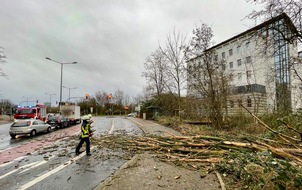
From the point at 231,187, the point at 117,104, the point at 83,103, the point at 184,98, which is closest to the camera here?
the point at 231,187

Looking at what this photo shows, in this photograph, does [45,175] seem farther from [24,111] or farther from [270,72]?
[24,111]

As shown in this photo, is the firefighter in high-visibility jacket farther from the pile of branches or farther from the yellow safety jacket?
the pile of branches

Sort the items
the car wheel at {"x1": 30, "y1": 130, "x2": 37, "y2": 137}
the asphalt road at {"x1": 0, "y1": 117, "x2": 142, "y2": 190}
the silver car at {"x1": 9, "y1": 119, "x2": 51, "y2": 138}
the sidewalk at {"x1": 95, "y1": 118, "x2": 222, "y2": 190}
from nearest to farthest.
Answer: the sidewalk at {"x1": 95, "y1": 118, "x2": 222, "y2": 190} < the asphalt road at {"x1": 0, "y1": 117, "x2": 142, "y2": 190} < the silver car at {"x1": 9, "y1": 119, "x2": 51, "y2": 138} < the car wheel at {"x1": 30, "y1": 130, "x2": 37, "y2": 137}

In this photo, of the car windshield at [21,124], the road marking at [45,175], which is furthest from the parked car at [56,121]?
the road marking at [45,175]

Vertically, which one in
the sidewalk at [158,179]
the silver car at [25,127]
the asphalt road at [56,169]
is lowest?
the asphalt road at [56,169]

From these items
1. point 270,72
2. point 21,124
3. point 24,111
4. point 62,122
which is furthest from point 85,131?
point 24,111

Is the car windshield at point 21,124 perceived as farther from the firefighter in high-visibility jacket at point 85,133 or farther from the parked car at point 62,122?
the firefighter in high-visibility jacket at point 85,133

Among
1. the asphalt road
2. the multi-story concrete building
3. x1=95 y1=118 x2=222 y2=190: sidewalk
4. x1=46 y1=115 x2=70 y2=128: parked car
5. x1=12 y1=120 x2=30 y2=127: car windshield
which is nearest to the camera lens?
x1=95 y1=118 x2=222 y2=190: sidewalk

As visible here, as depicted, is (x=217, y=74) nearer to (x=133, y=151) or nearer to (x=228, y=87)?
(x=228, y=87)

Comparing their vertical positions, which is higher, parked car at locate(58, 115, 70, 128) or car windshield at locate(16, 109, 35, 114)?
car windshield at locate(16, 109, 35, 114)

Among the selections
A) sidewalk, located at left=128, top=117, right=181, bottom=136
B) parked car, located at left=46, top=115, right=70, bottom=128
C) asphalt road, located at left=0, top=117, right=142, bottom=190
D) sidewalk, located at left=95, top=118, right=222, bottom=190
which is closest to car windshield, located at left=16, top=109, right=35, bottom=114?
parked car, located at left=46, top=115, right=70, bottom=128

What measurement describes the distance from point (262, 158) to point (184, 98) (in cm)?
1648

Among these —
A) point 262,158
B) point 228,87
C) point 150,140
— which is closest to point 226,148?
point 262,158

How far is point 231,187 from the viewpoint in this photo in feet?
14.4
